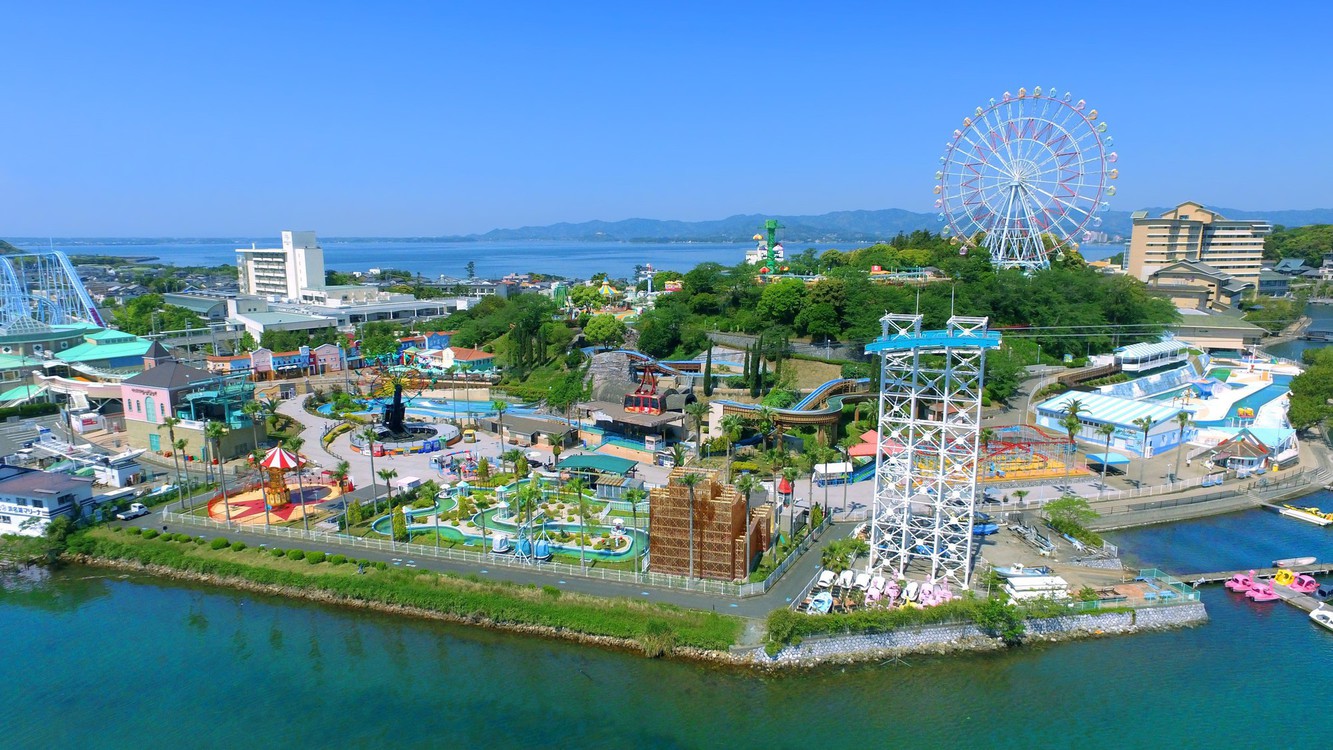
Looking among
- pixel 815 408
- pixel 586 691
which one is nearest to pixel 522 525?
pixel 586 691

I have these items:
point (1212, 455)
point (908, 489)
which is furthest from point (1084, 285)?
point (908, 489)

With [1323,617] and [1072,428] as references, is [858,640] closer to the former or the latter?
[1323,617]

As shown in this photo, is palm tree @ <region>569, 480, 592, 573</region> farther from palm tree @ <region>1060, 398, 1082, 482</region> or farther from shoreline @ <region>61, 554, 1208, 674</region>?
palm tree @ <region>1060, 398, 1082, 482</region>

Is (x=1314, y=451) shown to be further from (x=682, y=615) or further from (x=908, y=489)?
(x=682, y=615)

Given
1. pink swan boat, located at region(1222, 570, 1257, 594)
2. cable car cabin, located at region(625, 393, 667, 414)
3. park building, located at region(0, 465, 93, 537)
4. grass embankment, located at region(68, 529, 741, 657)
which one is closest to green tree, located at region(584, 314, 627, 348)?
cable car cabin, located at region(625, 393, 667, 414)

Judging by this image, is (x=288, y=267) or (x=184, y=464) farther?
(x=288, y=267)

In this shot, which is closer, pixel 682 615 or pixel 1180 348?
pixel 682 615

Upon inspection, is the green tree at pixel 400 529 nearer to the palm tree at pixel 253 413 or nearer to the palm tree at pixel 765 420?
the palm tree at pixel 253 413
